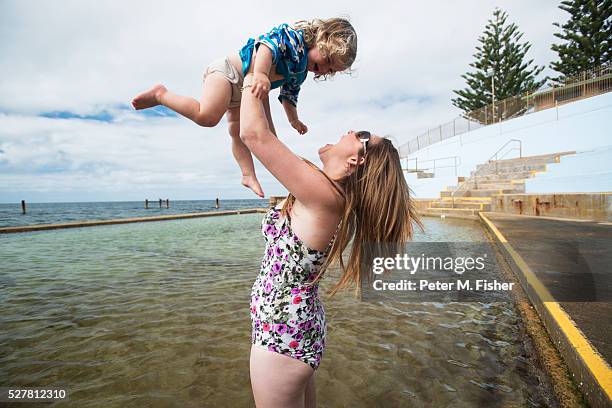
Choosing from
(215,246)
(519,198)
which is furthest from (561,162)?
(215,246)

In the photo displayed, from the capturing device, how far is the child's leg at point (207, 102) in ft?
5.71

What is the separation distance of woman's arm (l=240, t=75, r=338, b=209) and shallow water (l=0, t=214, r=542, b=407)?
6.01 feet

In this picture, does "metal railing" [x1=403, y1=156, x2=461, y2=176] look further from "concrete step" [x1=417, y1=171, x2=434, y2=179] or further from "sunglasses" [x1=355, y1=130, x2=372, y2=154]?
"sunglasses" [x1=355, y1=130, x2=372, y2=154]

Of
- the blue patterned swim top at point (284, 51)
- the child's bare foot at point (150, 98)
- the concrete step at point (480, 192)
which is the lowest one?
the concrete step at point (480, 192)

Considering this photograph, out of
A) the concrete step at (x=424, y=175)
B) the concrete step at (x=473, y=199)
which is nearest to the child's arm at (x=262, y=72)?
the concrete step at (x=473, y=199)

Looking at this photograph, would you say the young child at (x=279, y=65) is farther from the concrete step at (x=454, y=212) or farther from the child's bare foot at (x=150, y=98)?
the concrete step at (x=454, y=212)

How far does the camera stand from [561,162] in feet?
42.9

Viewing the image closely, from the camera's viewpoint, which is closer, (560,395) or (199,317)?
(560,395)

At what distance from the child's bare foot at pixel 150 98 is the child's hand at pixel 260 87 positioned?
85cm

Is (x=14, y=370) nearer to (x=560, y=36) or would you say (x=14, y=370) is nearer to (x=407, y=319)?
(x=407, y=319)

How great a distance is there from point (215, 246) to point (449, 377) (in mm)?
8152

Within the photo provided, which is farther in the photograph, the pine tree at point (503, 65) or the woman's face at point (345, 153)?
the pine tree at point (503, 65)

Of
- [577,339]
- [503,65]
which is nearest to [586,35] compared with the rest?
[503,65]

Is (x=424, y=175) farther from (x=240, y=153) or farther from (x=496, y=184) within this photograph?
(x=240, y=153)
